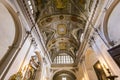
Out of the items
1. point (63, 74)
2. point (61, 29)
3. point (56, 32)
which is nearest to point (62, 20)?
point (61, 29)

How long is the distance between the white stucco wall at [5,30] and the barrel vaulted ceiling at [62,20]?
4634mm

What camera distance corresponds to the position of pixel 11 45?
24.0 ft

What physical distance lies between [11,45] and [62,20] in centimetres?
765

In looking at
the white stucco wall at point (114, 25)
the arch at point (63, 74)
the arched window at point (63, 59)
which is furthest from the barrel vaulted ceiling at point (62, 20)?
the white stucco wall at point (114, 25)

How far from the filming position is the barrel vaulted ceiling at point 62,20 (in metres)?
12.1

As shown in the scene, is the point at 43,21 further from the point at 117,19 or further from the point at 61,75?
the point at 61,75

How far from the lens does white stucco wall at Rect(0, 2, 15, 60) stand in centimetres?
669

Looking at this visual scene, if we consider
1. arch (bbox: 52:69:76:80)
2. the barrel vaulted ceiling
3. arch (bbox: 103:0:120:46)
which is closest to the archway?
arch (bbox: 52:69:76:80)

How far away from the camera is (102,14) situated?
787 centimetres

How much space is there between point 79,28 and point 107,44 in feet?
23.8

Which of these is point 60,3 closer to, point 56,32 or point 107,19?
point 56,32

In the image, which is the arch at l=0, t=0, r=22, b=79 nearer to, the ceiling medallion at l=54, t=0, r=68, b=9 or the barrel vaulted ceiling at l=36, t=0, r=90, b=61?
the barrel vaulted ceiling at l=36, t=0, r=90, b=61

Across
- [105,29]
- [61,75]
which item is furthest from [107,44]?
[61,75]

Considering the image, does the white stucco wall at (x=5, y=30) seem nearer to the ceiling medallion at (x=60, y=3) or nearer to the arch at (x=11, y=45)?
the arch at (x=11, y=45)
